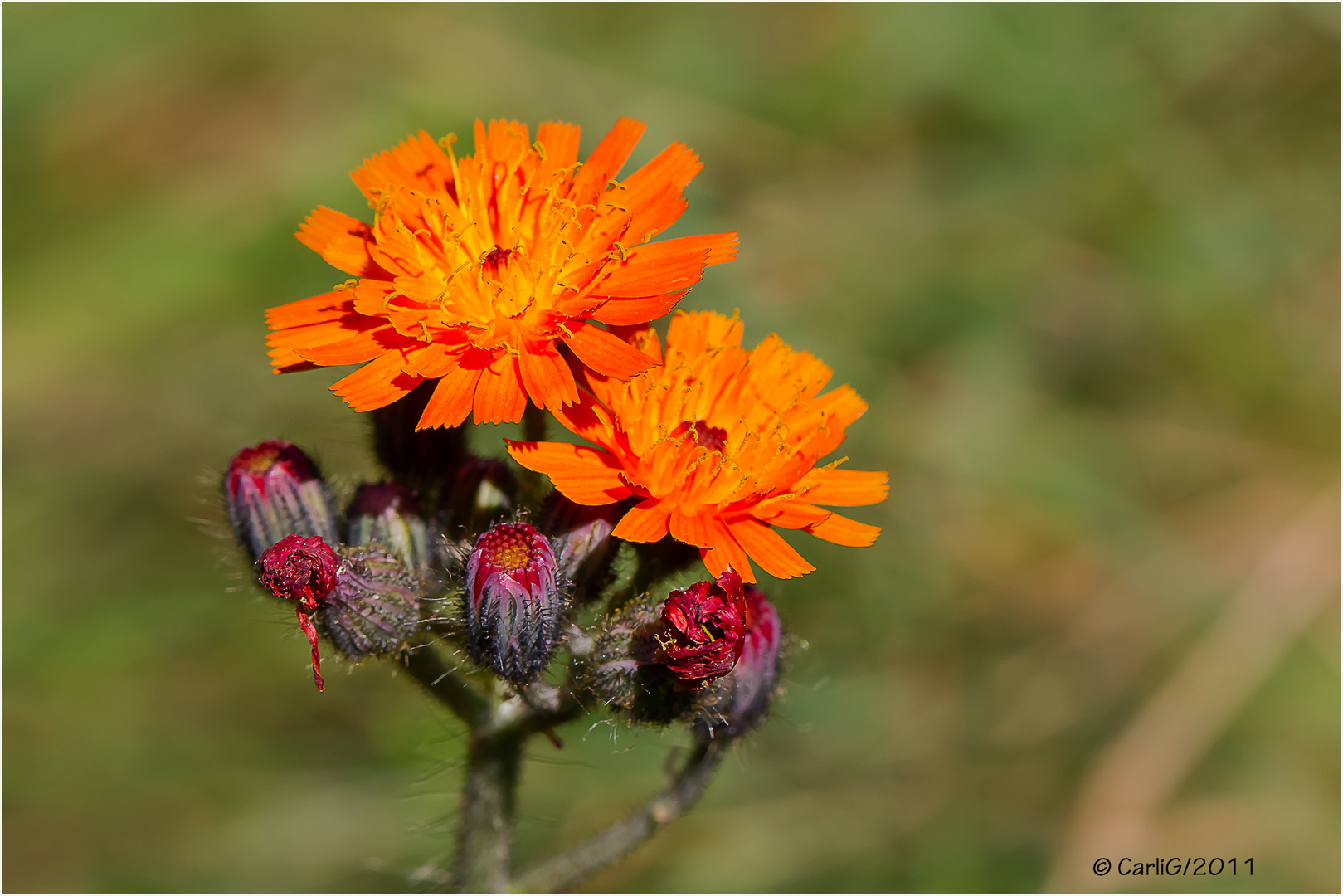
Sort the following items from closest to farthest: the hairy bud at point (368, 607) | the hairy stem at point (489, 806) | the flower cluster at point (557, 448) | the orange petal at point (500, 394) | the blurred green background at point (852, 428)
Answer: the orange petal at point (500, 394) → the flower cluster at point (557, 448) → the hairy bud at point (368, 607) → the hairy stem at point (489, 806) → the blurred green background at point (852, 428)

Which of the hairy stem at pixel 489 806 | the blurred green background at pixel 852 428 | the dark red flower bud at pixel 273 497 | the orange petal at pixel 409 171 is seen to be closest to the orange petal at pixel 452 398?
the dark red flower bud at pixel 273 497

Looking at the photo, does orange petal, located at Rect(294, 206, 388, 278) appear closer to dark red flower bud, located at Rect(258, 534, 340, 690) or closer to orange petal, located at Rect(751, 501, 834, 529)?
dark red flower bud, located at Rect(258, 534, 340, 690)

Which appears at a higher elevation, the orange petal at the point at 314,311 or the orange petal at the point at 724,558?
the orange petal at the point at 314,311

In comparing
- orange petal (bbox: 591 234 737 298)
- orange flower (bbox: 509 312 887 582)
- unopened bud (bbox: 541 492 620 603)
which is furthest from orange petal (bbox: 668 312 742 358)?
unopened bud (bbox: 541 492 620 603)

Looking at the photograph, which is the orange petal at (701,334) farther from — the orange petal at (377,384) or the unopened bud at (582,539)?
the orange petal at (377,384)

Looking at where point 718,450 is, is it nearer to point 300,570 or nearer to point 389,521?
point 389,521

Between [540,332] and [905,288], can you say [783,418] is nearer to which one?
[540,332]
